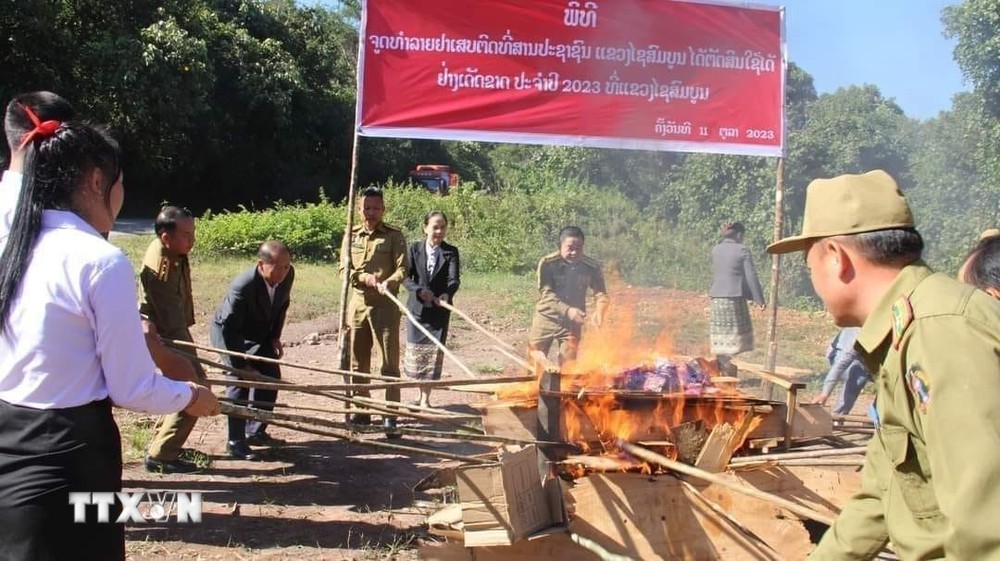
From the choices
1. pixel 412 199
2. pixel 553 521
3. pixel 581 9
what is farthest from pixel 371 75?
pixel 412 199

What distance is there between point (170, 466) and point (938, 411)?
5451mm

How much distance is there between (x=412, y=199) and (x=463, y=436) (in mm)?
16896

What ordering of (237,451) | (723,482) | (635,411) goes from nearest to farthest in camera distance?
(723,482), (635,411), (237,451)

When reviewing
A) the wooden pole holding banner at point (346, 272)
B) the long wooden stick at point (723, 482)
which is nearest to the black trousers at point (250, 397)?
the wooden pole holding banner at point (346, 272)

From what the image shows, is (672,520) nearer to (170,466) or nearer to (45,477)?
(45,477)

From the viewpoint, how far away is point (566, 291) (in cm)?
717

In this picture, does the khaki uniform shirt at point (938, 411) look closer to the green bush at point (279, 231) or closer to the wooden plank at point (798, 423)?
the wooden plank at point (798, 423)

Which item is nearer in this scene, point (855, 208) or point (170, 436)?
point (855, 208)

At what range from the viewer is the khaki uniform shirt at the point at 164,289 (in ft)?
18.6

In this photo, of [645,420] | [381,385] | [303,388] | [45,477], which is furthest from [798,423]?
[45,477]

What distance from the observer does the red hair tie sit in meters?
2.35

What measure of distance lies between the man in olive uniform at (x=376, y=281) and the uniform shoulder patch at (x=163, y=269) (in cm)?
175

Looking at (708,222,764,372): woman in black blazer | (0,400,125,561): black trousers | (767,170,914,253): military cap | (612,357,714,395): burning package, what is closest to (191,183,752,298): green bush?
(708,222,764,372): woman in black blazer

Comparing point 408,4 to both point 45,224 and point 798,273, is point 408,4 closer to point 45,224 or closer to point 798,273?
point 45,224
